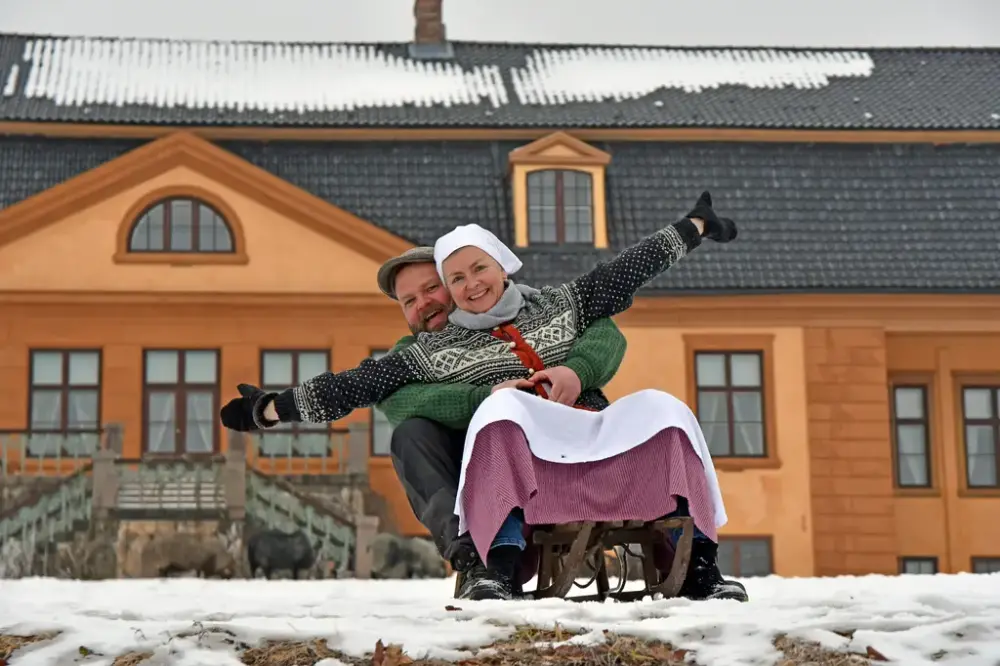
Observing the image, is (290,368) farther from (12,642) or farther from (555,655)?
(555,655)

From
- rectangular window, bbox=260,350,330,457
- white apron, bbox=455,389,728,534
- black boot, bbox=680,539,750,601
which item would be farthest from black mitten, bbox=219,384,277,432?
rectangular window, bbox=260,350,330,457

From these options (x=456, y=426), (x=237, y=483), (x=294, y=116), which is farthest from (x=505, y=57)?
(x=456, y=426)

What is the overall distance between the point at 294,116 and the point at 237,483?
5.97 m

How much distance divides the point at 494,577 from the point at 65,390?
1899cm

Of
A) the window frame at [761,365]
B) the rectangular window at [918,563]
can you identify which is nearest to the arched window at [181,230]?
the window frame at [761,365]

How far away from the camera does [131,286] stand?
25.1 m

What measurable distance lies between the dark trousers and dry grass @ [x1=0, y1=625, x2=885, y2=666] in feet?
5.16

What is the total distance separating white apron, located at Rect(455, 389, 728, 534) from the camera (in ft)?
21.9

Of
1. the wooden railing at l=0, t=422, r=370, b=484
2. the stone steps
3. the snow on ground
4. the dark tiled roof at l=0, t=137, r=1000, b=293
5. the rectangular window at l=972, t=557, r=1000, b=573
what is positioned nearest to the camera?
the snow on ground

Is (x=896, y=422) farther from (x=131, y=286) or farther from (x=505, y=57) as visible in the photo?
(x=131, y=286)

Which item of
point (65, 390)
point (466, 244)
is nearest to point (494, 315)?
point (466, 244)

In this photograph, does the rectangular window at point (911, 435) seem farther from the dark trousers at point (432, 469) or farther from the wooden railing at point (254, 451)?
the dark trousers at point (432, 469)

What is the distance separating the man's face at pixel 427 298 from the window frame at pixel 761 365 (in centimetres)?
1815

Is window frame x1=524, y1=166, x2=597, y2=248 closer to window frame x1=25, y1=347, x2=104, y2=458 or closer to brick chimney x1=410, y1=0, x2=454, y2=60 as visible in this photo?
brick chimney x1=410, y1=0, x2=454, y2=60
